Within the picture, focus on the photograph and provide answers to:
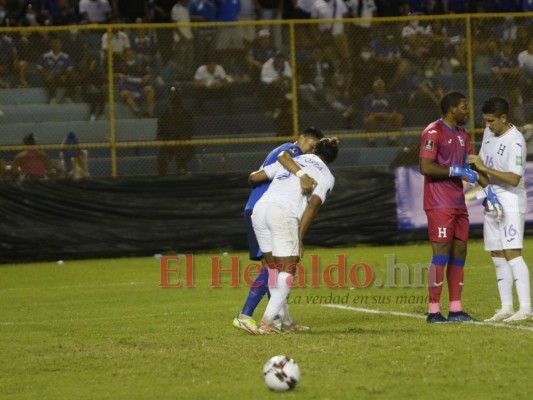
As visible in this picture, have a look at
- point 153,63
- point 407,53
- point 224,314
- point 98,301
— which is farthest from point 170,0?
point 224,314

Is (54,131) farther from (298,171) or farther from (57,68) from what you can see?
(298,171)

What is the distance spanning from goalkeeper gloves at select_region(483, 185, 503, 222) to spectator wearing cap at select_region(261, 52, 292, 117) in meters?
10.2

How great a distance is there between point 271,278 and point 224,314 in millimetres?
2222

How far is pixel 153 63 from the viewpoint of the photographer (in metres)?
21.1

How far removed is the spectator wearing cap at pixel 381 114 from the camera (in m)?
21.8

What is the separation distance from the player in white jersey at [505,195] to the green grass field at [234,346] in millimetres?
498

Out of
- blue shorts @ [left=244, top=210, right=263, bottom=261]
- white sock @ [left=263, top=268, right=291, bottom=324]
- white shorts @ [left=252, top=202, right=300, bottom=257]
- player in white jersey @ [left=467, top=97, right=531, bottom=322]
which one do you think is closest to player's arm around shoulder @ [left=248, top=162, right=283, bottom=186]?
white shorts @ [left=252, top=202, right=300, bottom=257]

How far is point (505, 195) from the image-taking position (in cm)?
1162

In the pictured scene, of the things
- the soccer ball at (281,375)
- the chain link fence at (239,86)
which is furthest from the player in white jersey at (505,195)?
the chain link fence at (239,86)

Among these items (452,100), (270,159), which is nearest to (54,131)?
(270,159)

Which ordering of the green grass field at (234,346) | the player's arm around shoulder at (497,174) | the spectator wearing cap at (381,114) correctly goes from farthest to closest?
the spectator wearing cap at (381,114) < the player's arm around shoulder at (497,174) < the green grass field at (234,346)

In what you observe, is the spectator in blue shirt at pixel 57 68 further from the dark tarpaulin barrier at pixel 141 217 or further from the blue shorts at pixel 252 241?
the blue shorts at pixel 252 241

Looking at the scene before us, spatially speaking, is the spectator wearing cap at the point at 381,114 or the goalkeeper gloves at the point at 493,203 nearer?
the goalkeeper gloves at the point at 493,203

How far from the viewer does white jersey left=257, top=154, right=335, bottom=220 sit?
1068cm
